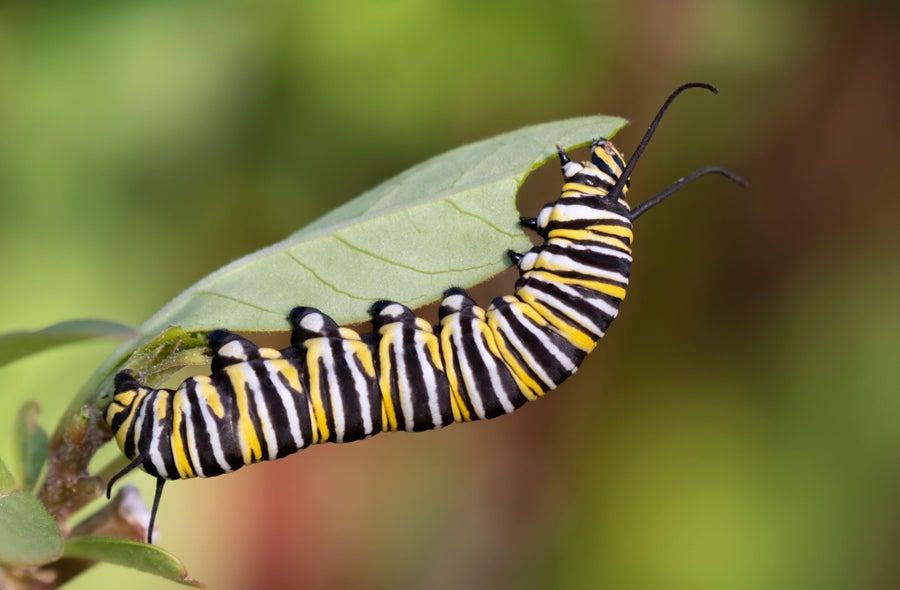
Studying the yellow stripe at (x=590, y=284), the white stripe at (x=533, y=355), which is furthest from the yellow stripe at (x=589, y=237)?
the white stripe at (x=533, y=355)

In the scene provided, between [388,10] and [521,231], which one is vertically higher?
[388,10]

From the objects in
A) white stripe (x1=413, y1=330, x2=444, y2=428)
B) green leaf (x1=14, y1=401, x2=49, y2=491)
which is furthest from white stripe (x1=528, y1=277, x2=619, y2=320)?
green leaf (x1=14, y1=401, x2=49, y2=491)

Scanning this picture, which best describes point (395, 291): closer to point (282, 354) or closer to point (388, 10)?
point (282, 354)

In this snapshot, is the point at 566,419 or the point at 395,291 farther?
the point at 566,419

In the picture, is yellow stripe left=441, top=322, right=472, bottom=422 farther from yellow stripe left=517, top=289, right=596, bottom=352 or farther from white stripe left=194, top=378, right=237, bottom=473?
white stripe left=194, top=378, right=237, bottom=473

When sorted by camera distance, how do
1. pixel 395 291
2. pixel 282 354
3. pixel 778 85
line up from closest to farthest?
pixel 395 291
pixel 282 354
pixel 778 85

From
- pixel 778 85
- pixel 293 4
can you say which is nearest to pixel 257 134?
pixel 293 4
